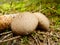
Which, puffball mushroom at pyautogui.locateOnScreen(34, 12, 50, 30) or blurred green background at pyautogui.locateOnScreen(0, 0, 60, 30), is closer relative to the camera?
puffball mushroom at pyautogui.locateOnScreen(34, 12, 50, 30)

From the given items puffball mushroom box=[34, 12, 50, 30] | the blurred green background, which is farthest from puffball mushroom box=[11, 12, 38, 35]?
the blurred green background

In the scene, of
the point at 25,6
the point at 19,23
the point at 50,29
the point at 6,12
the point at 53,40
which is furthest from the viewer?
the point at 25,6

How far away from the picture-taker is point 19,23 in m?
2.21

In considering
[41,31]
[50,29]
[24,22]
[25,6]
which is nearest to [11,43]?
[24,22]

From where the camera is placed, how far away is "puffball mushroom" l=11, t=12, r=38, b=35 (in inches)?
86.4

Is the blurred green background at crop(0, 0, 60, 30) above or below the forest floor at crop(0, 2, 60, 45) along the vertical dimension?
above

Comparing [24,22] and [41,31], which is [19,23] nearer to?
[24,22]

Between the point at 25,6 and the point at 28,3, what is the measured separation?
108mm

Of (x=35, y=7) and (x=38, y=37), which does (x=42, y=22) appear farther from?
(x=35, y=7)

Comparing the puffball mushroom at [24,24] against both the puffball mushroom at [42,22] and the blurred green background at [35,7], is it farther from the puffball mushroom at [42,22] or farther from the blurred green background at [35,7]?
the blurred green background at [35,7]

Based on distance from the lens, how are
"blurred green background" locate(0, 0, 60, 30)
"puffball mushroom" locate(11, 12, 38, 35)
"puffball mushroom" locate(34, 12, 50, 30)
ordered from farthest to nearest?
1. "blurred green background" locate(0, 0, 60, 30)
2. "puffball mushroom" locate(34, 12, 50, 30)
3. "puffball mushroom" locate(11, 12, 38, 35)

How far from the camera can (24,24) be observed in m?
2.20

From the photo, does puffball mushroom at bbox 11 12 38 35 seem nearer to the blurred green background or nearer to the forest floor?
the forest floor

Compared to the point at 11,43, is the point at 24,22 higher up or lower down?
higher up
